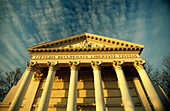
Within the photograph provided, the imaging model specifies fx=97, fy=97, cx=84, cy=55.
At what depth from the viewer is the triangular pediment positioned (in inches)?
601

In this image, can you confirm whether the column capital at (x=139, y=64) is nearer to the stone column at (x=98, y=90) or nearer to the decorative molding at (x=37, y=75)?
the stone column at (x=98, y=90)

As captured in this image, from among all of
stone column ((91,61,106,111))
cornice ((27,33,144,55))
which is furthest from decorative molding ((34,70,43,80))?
stone column ((91,61,106,111))

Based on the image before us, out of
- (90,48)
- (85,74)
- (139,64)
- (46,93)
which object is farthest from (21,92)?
(139,64)

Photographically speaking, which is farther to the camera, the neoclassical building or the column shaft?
the neoclassical building

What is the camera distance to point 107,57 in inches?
585

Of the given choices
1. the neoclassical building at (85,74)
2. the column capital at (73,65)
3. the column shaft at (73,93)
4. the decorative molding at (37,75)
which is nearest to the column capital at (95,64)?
the neoclassical building at (85,74)

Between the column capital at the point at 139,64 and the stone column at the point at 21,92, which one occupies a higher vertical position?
the column capital at the point at 139,64

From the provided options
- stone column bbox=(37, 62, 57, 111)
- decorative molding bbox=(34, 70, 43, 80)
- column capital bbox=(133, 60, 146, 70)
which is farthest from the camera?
decorative molding bbox=(34, 70, 43, 80)

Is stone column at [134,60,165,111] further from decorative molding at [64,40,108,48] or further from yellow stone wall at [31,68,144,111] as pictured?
decorative molding at [64,40,108,48]

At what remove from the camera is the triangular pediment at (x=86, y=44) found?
15273 millimetres

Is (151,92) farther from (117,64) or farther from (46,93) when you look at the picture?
(46,93)

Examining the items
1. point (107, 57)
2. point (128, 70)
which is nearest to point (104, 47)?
point (107, 57)

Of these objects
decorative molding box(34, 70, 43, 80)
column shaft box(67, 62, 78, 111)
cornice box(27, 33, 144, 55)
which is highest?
cornice box(27, 33, 144, 55)

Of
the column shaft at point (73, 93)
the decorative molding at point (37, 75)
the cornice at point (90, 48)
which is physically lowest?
the column shaft at point (73, 93)
